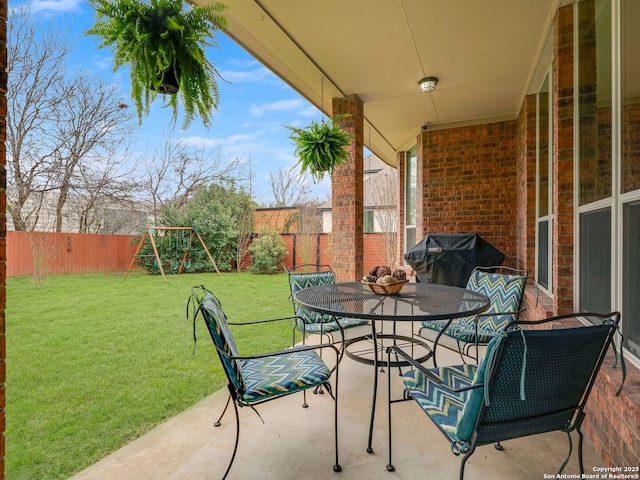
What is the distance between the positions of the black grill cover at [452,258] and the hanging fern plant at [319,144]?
198 cm

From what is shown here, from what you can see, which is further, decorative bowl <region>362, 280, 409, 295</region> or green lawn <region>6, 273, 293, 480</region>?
decorative bowl <region>362, 280, 409, 295</region>

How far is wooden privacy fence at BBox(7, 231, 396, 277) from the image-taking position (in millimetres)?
6895

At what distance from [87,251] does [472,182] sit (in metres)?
8.98

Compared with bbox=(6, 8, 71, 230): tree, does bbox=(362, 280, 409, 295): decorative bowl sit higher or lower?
lower

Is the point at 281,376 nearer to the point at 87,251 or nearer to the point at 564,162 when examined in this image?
the point at 564,162

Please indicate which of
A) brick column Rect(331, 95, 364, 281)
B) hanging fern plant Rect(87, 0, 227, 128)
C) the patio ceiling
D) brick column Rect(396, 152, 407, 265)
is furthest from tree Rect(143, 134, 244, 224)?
hanging fern plant Rect(87, 0, 227, 128)

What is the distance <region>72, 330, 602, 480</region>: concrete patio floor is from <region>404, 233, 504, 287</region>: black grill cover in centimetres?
255

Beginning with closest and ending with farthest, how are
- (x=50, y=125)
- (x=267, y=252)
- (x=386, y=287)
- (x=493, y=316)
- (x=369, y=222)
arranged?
(x=386, y=287) → (x=493, y=316) → (x=50, y=125) → (x=267, y=252) → (x=369, y=222)

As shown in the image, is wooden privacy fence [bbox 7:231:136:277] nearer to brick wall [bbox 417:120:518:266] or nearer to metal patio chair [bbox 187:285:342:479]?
metal patio chair [bbox 187:285:342:479]

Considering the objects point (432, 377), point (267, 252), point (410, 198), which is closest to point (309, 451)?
point (432, 377)

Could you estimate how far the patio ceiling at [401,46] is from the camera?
8.57 ft

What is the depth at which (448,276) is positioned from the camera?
14.5 ft

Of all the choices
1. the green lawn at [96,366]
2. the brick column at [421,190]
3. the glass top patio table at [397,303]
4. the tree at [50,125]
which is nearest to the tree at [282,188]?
the tree at [50,125]

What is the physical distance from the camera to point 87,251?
8484mm
